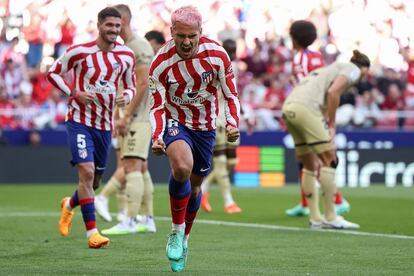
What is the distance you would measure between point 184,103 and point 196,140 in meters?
0.33

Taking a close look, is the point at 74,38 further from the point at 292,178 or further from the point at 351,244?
the point at 351,244

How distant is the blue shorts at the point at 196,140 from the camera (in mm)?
8320

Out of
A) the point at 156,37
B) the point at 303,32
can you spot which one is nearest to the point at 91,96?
the point at 156,37

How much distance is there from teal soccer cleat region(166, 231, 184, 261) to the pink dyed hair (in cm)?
166

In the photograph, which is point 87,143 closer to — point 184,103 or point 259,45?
point 184,103

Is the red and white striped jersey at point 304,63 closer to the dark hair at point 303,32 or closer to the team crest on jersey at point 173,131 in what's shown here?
the dark hair at point 303,32

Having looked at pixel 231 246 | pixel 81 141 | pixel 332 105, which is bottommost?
pixel 231 246

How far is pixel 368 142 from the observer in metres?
22.6

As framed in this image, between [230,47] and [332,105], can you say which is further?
[230,47]

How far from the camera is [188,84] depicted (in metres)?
8.30

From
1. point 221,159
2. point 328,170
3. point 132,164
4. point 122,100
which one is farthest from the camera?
point 221,159

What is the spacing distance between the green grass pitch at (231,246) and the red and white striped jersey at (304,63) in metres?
1.86

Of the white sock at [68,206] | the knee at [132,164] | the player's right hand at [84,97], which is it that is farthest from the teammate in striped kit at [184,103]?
the knee at [132,164]

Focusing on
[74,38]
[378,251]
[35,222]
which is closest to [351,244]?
[378,251]
